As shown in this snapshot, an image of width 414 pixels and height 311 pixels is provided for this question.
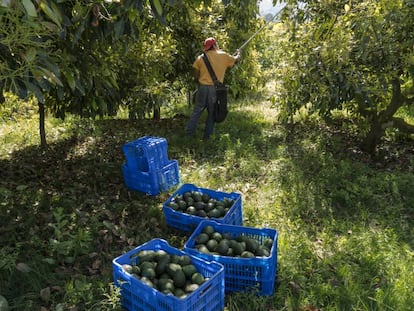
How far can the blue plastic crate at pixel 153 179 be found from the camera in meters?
4.08

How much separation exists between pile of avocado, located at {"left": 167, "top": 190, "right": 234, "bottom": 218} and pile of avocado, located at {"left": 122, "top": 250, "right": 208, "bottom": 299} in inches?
32.9

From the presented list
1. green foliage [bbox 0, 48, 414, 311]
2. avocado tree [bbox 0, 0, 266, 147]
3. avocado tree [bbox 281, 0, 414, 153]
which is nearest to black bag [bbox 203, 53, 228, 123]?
green foliage [bbox 0, 48, 414, 311]

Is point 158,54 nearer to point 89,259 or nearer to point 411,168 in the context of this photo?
point 89,259

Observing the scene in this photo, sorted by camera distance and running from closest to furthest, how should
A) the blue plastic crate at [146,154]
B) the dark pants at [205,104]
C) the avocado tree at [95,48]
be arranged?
the avocado tree at [95,48], the blue plastic crate at [146,154], the dark pants at [205,104]

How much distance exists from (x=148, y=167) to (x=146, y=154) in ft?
0.56

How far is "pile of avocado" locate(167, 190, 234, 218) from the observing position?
11.1ft

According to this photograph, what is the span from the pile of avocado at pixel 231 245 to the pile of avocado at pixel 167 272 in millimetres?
263

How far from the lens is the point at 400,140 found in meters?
5.96

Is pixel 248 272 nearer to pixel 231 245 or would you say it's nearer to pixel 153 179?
pixel 231 245

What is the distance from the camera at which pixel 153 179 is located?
4.06 m

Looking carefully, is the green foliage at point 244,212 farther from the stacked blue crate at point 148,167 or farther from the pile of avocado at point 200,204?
the pile of avocado at point 200,204

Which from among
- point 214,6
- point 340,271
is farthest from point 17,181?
point 214,6

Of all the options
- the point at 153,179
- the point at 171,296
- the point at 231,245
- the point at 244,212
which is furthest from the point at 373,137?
the point at 171,296

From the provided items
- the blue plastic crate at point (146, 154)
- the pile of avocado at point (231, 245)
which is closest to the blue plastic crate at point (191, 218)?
the pile of avocado at point (231, 245)
